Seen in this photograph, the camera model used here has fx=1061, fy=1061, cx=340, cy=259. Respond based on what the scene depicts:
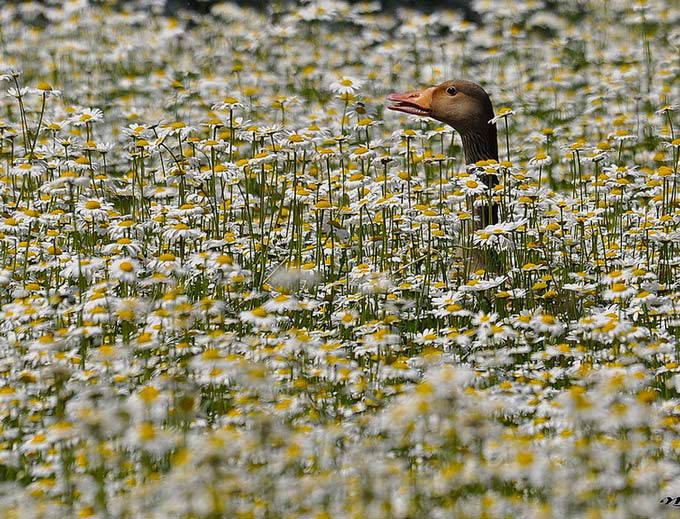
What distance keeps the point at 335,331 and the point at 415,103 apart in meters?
2.61

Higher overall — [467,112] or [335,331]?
[467,112]

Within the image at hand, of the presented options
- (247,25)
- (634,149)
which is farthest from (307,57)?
(634,149)

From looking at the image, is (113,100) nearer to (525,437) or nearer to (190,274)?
(190,274)

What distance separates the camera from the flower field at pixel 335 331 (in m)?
3.65

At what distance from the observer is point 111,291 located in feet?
19.9

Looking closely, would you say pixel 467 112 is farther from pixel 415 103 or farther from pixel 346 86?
pixel 346 86

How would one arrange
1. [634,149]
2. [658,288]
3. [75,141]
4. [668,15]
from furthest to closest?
[668,15] < [634,149] < [75,141] < [658,288]

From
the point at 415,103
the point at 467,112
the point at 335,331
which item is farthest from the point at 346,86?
the point at 335,331

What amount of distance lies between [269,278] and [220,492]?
131 inches

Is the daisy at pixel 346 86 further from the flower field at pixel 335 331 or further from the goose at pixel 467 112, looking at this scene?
the goose at pixel 467 112

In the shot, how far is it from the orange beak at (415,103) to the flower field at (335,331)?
0.92 ft

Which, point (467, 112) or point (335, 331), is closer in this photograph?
point (335, 331)

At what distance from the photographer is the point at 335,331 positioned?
561cm

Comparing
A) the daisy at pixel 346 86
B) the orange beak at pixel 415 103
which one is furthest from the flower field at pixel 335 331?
the orange beak at pixel 415 103
